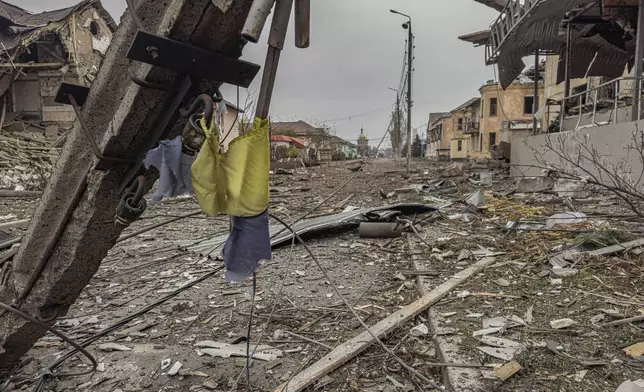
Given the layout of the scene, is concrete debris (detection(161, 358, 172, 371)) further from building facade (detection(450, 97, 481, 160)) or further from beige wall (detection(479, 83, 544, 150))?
building facade (detection(450, 97, 481, 160))

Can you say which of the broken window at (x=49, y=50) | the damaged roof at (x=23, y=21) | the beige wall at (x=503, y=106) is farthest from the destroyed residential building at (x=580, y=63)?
the beige wall at (x=503, y=106)

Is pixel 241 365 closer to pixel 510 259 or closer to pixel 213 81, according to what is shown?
pixel 213 81

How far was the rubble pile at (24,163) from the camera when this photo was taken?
13148mm

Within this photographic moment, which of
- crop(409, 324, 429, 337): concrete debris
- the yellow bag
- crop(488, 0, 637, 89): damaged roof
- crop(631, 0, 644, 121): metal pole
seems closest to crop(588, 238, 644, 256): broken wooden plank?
crop(409, 324, 429, 337): concrete debris

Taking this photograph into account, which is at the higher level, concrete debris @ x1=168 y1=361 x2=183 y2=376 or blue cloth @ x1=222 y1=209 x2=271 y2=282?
blue cloth @ x1=222 y1=209 x2=271 y2=282

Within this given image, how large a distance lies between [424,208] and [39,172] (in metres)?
13.6

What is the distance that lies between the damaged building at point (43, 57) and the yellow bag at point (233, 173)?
21.6 m

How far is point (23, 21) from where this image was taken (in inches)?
798

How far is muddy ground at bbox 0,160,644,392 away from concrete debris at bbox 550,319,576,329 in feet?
0.22

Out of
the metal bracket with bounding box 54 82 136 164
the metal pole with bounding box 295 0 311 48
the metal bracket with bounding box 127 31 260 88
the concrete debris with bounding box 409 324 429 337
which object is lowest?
the concrete debris with bounding box 409 324 429 337

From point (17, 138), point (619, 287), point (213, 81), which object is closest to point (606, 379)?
point (619, 287)

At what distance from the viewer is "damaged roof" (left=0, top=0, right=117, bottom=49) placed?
19222mm

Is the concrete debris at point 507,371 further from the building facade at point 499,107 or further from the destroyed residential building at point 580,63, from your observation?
the building facade at point 499,107

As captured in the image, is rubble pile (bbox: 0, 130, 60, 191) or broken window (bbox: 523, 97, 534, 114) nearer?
rubble pile (bbox: 0, 130, 60, 191)
